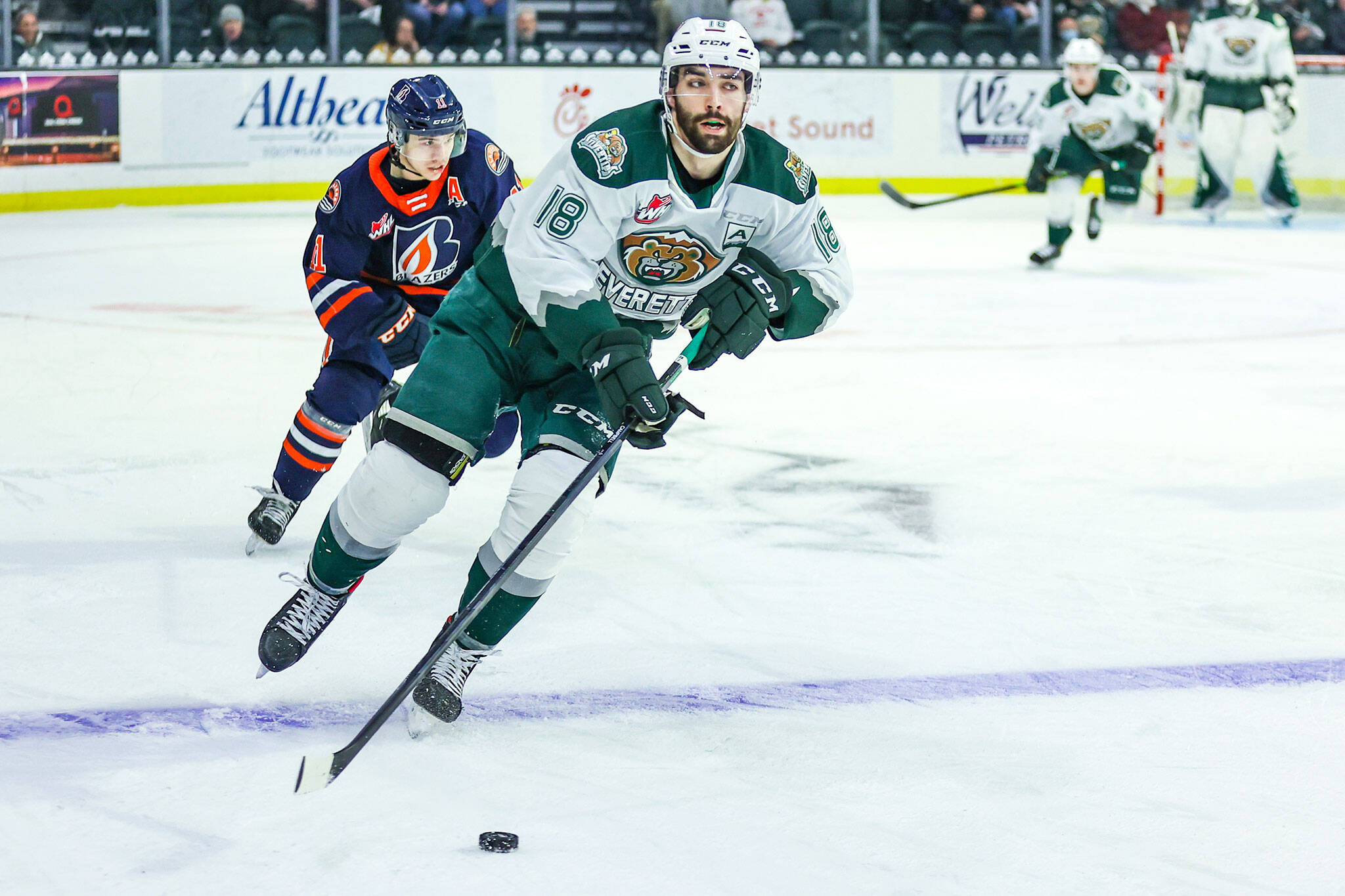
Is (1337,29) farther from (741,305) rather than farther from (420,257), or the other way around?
(741,305)

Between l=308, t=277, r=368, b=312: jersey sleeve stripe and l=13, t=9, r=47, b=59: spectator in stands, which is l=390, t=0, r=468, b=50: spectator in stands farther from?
l=308, t=277, r=368, b=312: jersey sleeve stripe

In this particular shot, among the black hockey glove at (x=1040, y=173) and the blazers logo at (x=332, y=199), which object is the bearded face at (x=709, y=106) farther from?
the black hockey glove at (x=1040, y=173)

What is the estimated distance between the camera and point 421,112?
2.82m

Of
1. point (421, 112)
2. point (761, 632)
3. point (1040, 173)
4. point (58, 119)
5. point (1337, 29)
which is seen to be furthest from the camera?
point (1337, 29)

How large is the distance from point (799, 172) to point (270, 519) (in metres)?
1.34

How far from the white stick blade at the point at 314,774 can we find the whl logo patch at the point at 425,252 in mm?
1304

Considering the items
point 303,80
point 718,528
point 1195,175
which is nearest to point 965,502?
point 718,528

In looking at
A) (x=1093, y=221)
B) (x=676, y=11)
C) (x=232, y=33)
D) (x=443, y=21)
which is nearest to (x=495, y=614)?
(x=1093, y=221)

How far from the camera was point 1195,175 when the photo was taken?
11.0 m

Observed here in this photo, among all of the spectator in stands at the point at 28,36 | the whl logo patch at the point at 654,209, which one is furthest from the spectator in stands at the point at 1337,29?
the whl logo patch at the point at 654,209

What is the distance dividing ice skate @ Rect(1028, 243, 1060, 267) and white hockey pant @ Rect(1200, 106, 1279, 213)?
2908 mm

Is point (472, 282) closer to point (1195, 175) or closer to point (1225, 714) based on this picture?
point (1225, 714)

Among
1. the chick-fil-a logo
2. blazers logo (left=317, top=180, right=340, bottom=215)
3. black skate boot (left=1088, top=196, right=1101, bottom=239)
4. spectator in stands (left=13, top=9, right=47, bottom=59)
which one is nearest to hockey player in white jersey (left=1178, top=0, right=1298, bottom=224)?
black skate boot (left=1088, top=196, right=1101, bottom=239)

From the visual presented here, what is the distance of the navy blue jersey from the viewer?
2.96m
